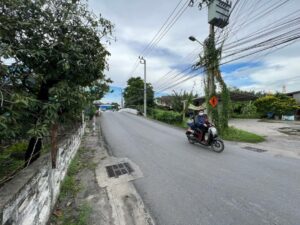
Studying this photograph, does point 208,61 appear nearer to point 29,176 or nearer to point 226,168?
point 226,168

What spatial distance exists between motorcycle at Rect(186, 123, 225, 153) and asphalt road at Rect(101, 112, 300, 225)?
49 cm

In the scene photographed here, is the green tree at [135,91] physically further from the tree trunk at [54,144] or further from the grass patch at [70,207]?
the tree trunk at [54,144]

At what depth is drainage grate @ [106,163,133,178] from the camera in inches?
187

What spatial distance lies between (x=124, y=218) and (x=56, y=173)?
5.09ft

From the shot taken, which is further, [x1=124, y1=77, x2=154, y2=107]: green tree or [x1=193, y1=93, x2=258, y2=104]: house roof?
[x1=124, y1=77, x2=154, y2=107]: green tree

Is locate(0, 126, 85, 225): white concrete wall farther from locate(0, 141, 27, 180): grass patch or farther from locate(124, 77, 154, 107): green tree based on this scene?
locate(124, 77, 154, 107): green tree

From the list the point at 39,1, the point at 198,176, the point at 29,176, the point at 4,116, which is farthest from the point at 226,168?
the point at 39,1

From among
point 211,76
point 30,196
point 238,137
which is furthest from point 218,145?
point 30,196

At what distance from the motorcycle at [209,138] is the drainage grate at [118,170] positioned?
348 centimetres

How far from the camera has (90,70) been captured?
10.7 feet

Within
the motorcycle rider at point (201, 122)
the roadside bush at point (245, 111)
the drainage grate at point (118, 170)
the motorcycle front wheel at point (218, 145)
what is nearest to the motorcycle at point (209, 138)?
the motorcycle front wheel at point (218, 145)

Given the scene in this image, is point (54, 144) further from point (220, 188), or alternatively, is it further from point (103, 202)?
point (220, 188)

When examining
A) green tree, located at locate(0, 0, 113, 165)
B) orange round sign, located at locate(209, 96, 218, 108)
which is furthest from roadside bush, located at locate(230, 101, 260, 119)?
green tree, located at locate(0, 0, 113, 165)

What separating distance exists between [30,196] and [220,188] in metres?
3.39
